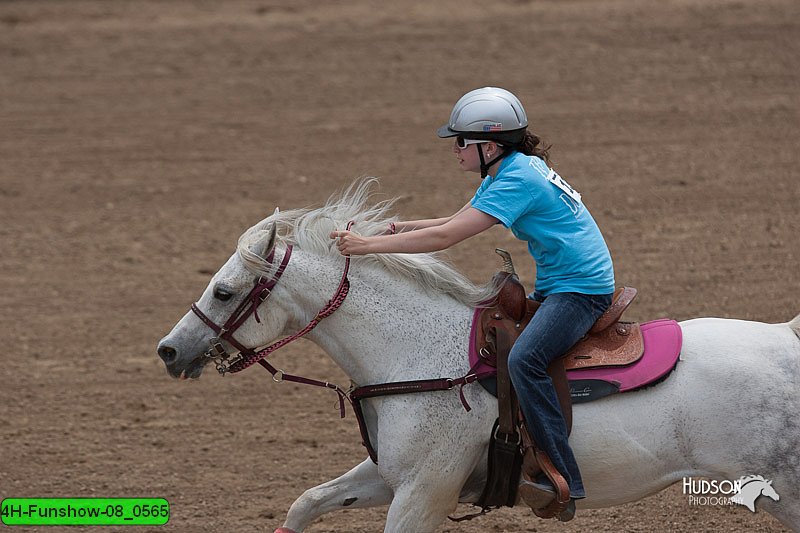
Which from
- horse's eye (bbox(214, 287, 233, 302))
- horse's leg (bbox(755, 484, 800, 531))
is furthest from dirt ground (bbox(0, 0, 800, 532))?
horse's eye (bbox(214, 287, 233, 302))

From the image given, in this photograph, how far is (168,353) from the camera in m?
5.09

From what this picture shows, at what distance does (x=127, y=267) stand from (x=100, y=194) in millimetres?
2014

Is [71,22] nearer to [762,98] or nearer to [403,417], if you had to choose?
[762,98]

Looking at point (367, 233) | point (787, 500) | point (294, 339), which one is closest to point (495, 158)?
point (367, 233)

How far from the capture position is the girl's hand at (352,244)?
4828mm

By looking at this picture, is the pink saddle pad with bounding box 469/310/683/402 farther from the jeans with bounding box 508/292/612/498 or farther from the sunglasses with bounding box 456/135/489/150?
the sunglasses with bounding box 456/135/489/150

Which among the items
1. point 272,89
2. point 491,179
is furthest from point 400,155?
point 491,179

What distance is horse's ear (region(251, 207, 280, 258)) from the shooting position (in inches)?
197

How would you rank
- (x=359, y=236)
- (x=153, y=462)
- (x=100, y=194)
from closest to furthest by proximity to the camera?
1. (x=359, y=236)
2. (x=153, y=462)
3. (x=100, y=194)

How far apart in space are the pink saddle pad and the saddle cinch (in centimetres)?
3

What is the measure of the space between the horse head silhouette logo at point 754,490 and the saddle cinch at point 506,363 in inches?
29.7

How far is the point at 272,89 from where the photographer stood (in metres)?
14.9

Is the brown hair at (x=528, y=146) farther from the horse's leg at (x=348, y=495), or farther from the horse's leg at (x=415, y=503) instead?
the horse's leg at (x=348, y=495)

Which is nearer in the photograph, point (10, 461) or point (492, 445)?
point (492, 445)
